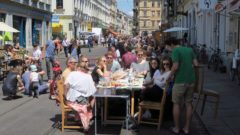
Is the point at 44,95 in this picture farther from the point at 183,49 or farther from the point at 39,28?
the point at 39,28

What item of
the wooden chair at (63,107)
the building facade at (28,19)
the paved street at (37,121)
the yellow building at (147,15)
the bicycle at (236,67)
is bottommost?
the paved street at (37,121)

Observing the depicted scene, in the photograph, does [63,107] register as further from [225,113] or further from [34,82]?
[34,82]

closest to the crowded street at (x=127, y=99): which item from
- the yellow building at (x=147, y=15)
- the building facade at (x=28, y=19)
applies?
the building facade at (x=28, y=19)

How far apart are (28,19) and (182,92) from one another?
40.0 metres

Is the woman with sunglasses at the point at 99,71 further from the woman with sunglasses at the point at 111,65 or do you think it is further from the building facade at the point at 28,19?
the building facade at the point at 28,19

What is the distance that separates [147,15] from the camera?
159 meters

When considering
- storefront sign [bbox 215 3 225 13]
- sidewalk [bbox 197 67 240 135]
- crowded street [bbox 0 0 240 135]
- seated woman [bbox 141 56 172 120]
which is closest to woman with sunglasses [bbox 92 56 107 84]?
crowded street [bbox 0 0 240 135]

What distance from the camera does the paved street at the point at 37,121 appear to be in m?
9.32

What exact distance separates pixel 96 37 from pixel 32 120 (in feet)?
234

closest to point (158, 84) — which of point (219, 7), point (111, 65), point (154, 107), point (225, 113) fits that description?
point (154, 107)

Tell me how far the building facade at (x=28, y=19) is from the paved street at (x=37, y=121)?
983 inches

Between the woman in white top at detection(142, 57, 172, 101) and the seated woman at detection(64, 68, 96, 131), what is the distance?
3.55ft

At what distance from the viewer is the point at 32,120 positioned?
1065cm

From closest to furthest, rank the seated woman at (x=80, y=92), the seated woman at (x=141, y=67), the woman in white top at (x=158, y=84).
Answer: the seated woman at (x=80, y=92), the woman in white top at (x=158, y=84), the seated woman at (x=141, y=67)
